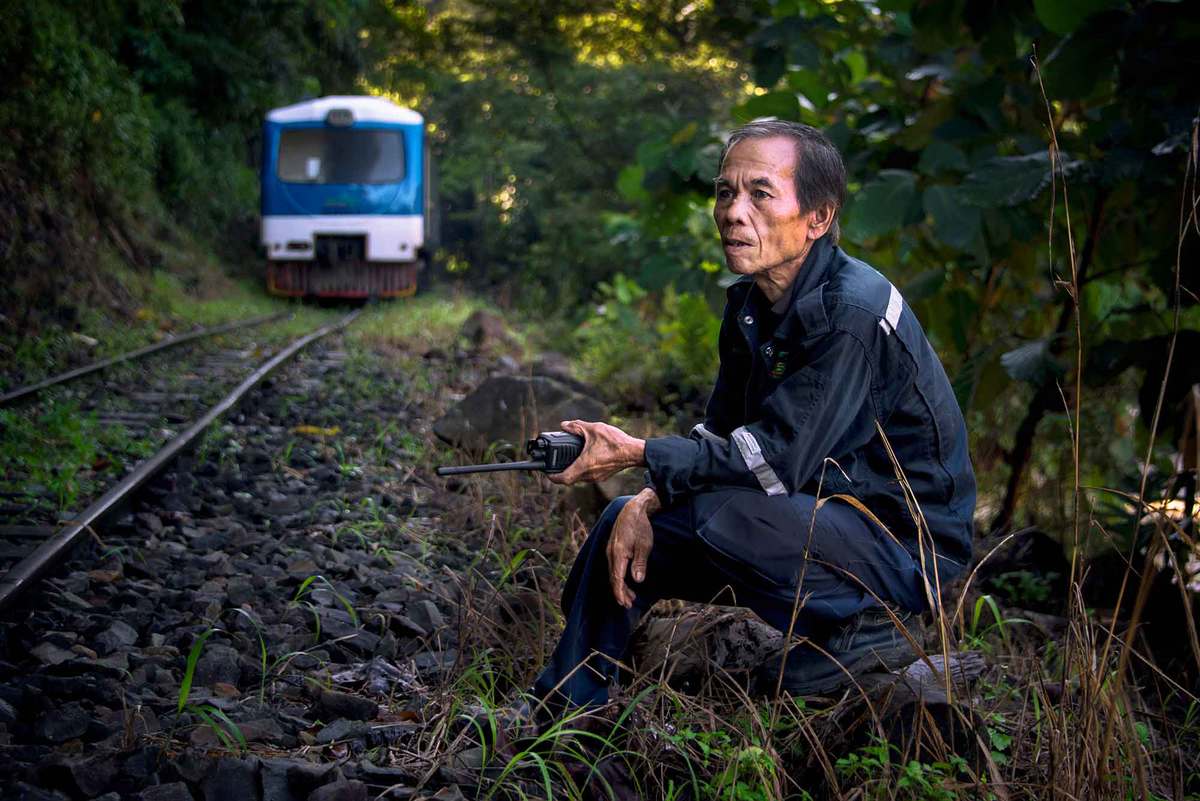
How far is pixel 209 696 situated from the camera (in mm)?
2975

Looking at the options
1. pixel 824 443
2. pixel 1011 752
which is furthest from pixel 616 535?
pixel 1011 752

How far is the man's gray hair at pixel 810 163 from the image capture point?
256 centimetres

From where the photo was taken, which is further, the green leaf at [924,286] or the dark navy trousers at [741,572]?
the green leaf at [924,286]

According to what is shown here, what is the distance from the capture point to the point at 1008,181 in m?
3.46

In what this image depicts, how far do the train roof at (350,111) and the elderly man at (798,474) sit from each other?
51.2 ft

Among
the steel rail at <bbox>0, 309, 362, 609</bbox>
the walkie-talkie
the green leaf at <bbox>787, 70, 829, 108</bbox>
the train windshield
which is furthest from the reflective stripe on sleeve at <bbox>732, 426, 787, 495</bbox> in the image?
the train windshield

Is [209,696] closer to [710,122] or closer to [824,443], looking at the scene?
[824,443]

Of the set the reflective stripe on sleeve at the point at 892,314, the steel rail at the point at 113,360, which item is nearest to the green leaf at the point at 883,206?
the reflective stripe on sleeve at the point at 892,314

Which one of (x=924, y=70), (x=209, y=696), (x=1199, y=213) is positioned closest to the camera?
(x=209, y=696)

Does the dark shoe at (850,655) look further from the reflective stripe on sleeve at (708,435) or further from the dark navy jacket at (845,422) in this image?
the reflective stripe on sleeve at (708,435)

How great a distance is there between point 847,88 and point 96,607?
3.49 metres

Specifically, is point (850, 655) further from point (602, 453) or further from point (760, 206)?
point (760, 206)

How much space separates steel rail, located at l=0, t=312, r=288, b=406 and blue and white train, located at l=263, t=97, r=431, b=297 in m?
3.91

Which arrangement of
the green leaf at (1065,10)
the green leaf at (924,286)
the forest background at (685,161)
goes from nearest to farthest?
the green leaf at (1065,10), the forest background at (685,161), the green leaf at (924,286)
